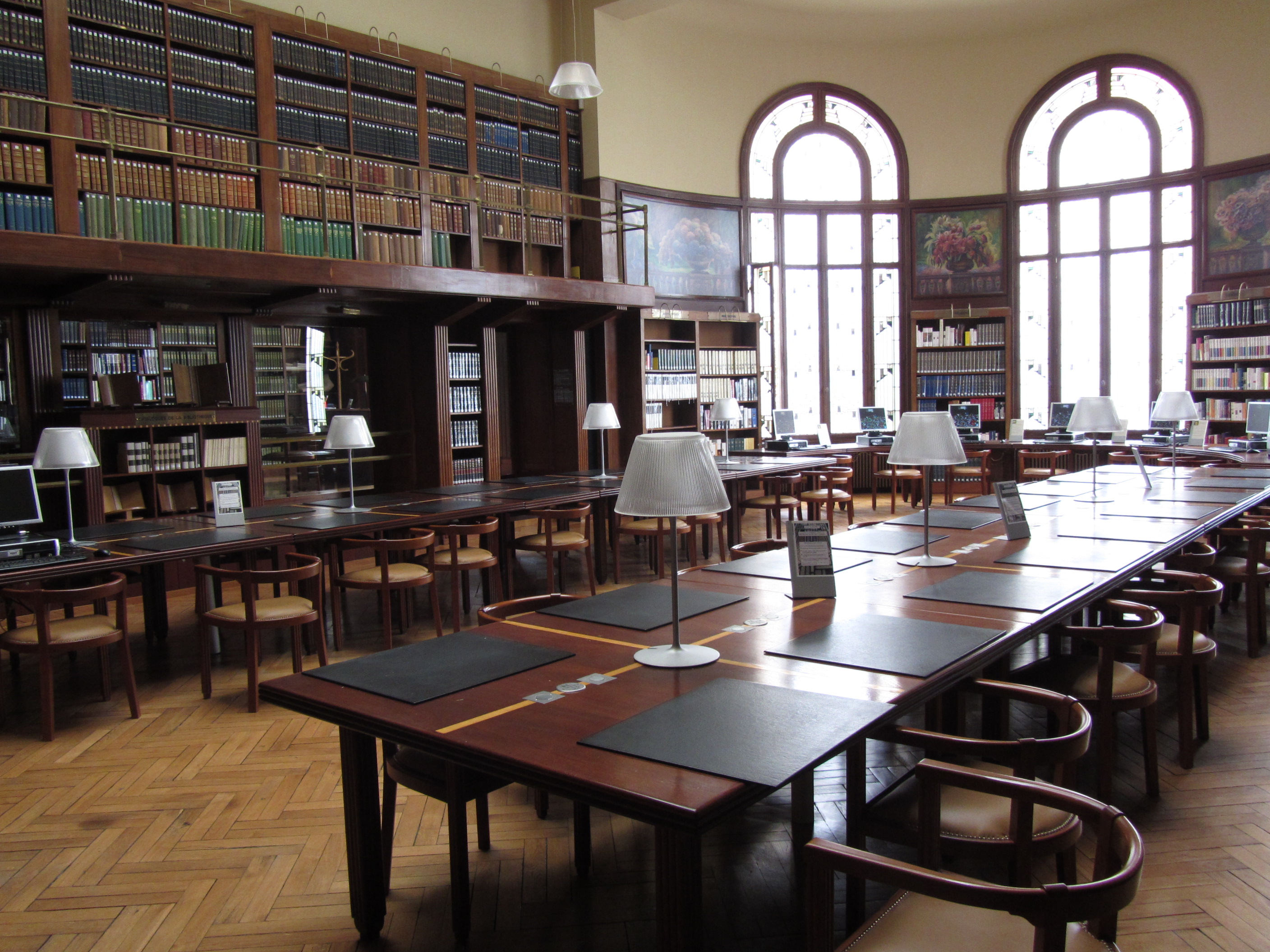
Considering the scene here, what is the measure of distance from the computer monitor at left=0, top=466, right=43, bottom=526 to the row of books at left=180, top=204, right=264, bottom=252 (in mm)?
2661

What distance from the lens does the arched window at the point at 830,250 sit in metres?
11.3

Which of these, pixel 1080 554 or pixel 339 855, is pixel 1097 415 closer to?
pixel 1080 554

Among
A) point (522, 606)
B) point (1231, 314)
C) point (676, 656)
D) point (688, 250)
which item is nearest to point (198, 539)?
point (522, 606)

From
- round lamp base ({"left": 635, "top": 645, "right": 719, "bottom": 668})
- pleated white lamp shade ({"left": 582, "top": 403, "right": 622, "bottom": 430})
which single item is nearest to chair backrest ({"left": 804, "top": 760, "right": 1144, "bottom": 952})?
round lamp base ({"left": 635, "top": 645, "right": 719, "bottom": 668})

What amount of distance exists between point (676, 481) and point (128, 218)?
571cm

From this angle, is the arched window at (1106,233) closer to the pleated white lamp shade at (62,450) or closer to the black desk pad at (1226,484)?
the black desk pad at (1226,484)

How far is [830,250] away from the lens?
11.6m

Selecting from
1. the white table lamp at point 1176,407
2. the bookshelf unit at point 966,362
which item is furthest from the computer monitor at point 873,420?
the white table lamp at point 1176,407

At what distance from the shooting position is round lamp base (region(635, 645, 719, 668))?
2314 millimetres

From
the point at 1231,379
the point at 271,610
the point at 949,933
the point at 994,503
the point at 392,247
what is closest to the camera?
the point at 949,933

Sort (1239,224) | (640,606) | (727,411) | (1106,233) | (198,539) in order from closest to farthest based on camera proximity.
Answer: (640,606) < (198,539) < (727,411) < (1239,224) < (1106,233)

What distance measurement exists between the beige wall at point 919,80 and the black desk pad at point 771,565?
656cm

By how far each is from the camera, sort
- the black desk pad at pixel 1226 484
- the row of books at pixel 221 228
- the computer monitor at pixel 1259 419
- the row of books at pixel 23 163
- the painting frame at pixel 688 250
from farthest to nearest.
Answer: the painting frame at pixel 688 250 < the computer monitor at pixel 1259 419 < the row of books at pixel 221 228 < the row of books at pixel 23 163 < the black desk pad at pixel 1226 484

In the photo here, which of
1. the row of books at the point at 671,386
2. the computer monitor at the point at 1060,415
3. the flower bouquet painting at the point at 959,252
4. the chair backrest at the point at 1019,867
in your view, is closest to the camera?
the chair backrest at the point at 1019,867
